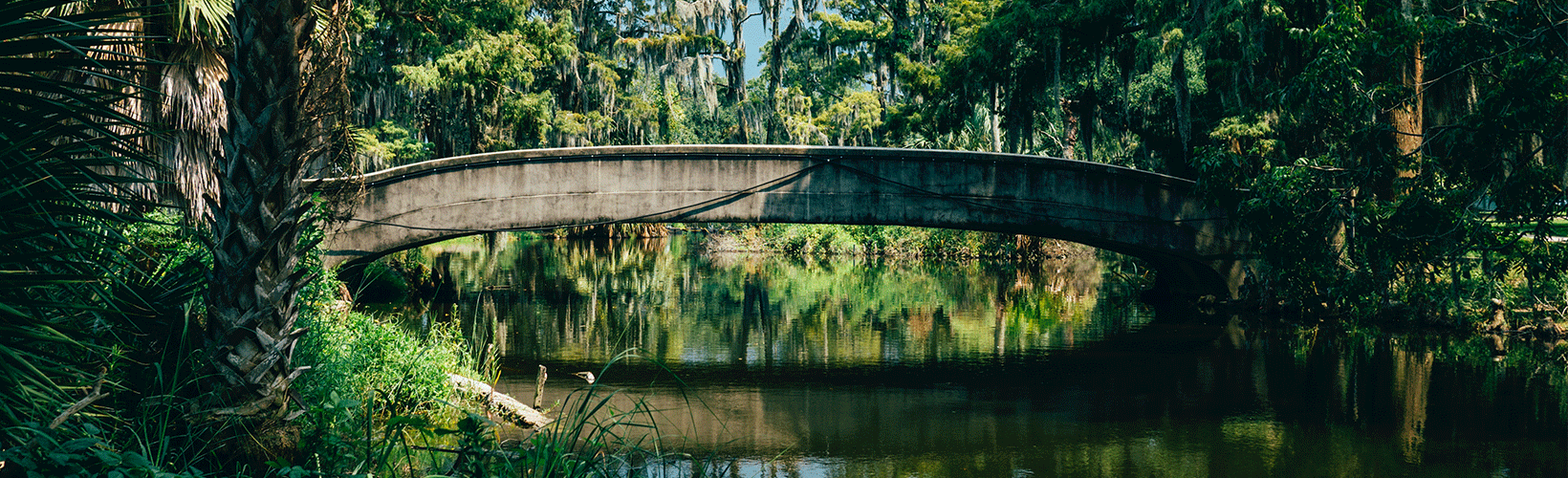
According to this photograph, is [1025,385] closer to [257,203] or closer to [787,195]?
[787,195]

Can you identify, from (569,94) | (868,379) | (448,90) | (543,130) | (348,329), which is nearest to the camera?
(348,329)

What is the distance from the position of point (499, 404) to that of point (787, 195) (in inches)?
309

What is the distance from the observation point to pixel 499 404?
877 centimetres

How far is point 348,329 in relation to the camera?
958 cm

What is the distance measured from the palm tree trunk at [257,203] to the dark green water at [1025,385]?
211 centimetres

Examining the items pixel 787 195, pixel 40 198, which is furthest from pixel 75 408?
pixel 787 195

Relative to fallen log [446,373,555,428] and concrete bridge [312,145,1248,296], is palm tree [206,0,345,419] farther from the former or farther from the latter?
concrete bridge [312,145,1248,296]

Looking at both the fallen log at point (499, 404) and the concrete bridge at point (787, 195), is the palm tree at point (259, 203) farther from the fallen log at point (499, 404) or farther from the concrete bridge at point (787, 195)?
the concrete bridge at point (787, 195)

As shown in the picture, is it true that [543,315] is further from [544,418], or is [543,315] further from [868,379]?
[544,418]

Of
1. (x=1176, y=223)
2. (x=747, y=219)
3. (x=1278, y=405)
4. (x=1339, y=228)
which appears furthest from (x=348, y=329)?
(x=1339, y=228)

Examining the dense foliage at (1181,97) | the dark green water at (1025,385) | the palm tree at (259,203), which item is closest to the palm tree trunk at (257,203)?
the palm tree at (259,203)

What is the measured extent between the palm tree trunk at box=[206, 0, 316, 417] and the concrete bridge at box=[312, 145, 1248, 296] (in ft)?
33.4

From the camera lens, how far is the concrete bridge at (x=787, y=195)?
14930mm

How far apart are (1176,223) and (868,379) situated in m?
7.40
